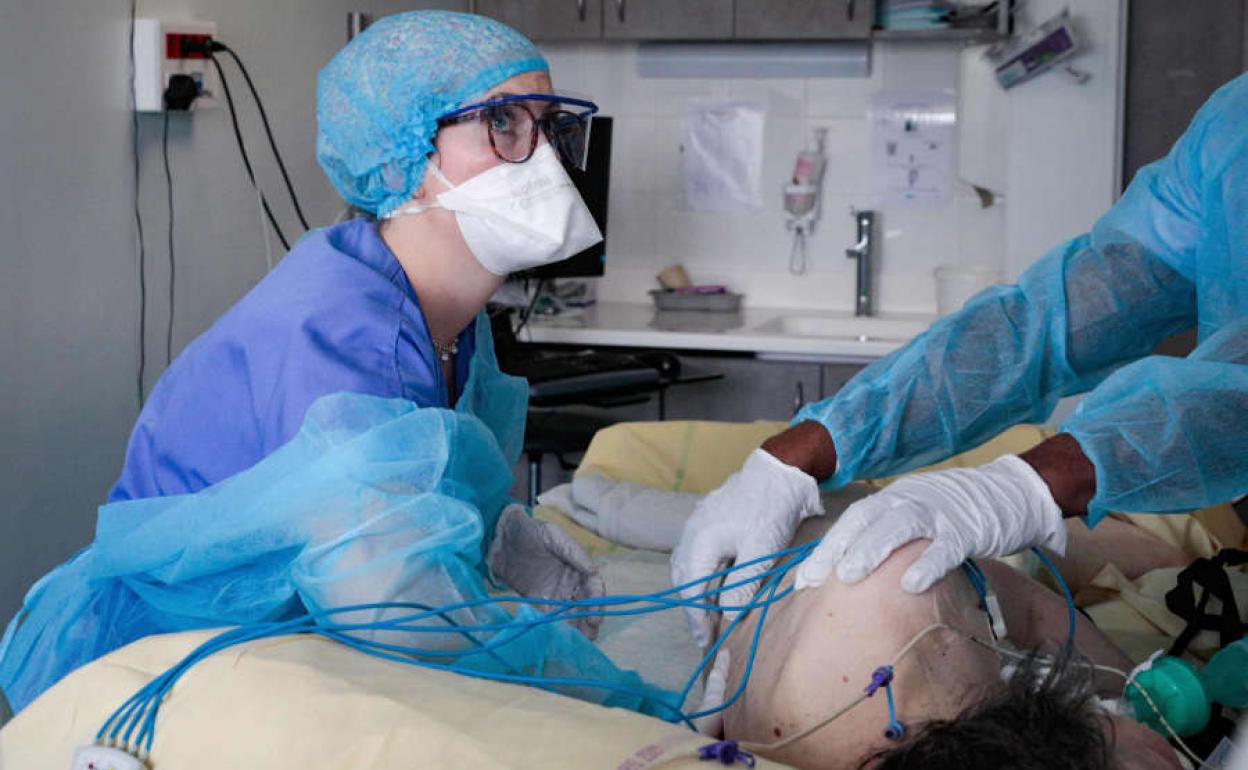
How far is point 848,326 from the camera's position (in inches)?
161

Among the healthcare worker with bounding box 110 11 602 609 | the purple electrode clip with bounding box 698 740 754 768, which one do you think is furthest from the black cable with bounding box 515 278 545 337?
the purple electrode clip with bounding box 698 740 754 768

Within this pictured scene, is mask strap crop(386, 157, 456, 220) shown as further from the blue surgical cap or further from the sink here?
the sink

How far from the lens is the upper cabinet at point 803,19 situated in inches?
153

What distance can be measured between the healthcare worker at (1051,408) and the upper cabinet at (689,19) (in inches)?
80.3

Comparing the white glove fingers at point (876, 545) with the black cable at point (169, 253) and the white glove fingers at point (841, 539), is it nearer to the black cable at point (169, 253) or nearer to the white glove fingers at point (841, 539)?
the white glove fingers at point (841, 539)

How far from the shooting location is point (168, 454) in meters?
1.44

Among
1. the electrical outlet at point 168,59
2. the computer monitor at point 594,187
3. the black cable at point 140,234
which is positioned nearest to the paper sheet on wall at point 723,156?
the computer monitor at point 594,187

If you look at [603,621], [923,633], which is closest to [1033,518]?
Answer: [923,633]

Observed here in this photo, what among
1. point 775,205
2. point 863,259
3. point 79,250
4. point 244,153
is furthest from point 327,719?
point 775,205

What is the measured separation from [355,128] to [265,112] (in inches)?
69.9

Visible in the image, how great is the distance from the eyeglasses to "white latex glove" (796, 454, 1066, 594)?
1.98 ft

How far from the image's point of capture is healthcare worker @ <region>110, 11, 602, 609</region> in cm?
138

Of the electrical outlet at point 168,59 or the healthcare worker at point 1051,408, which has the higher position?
the electrical outlet at point 168,59

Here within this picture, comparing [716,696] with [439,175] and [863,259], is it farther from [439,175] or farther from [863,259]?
[863,259]
